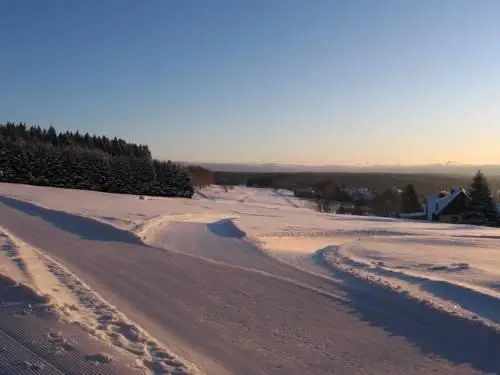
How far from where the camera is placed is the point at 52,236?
14906 millimetres

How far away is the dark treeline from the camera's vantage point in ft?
180

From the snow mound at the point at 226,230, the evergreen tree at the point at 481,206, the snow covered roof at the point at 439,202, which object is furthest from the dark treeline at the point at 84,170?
the snow mound at the point at 226,230

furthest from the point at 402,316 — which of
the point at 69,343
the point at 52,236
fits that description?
the point at 52,236

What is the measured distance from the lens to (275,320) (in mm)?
6695

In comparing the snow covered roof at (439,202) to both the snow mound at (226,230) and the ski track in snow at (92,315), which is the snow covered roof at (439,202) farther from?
the ski track in snow at (92,315)

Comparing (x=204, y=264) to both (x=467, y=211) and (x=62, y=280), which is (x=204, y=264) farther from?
(x=467, y=211)

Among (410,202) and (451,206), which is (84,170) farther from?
(410,202)

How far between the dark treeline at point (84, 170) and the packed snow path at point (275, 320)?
48878 mm

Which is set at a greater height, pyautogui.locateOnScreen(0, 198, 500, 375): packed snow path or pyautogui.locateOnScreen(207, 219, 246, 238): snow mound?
pyautogui.locateOnScreen(207, 219, 246, 238): snow mound

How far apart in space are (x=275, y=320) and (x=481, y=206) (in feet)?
146

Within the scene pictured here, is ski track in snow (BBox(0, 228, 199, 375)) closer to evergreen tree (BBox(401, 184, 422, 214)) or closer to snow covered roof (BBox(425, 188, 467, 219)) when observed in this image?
snow covered roof (BBox(425, 188, 467, 219))

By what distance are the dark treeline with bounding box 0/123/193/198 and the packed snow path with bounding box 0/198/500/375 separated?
4888 centimetres

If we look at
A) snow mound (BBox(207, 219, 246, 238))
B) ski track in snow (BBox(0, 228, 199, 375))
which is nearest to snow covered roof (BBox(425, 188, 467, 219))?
snow mound (BBox(207, 219, 246, 238))

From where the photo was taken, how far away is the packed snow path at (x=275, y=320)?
5.27m
